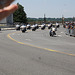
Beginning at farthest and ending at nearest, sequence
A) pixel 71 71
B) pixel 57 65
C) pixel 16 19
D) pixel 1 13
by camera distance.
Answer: pixel 16 19, pixel 57 65, pixel 71 71, pixel 1 13

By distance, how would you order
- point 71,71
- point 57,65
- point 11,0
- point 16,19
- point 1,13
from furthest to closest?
point 16,19, point 57,65, point 71,71, point 1,13, point 11,0

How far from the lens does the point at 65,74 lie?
23.1 feet

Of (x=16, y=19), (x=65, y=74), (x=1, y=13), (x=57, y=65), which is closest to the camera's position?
(x=1, y=13)

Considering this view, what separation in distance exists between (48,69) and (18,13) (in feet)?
300

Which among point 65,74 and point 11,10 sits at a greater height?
point 11,10

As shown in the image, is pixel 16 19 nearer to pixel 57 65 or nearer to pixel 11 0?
pixel 57 65

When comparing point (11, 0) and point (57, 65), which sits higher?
point (11, 0)

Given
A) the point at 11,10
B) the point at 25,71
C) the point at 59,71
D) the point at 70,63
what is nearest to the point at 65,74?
the point at 59,71

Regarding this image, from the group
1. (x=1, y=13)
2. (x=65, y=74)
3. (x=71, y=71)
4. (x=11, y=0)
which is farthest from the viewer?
(x=71, y=71)

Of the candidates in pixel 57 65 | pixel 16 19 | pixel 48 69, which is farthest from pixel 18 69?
pixel 16 19

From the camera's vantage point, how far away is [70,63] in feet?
29.6

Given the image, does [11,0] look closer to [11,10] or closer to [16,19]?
[11,10]

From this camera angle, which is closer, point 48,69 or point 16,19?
point 48,69

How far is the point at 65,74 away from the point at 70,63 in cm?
204
